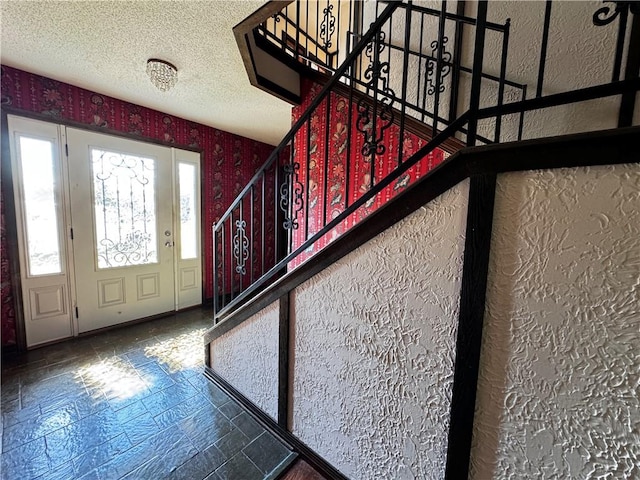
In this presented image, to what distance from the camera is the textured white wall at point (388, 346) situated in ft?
2.88

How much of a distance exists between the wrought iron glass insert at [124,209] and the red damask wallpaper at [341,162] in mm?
1766

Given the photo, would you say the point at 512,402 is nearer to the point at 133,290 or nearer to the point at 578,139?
the point at 578,139

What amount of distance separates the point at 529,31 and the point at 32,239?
13.3 ft

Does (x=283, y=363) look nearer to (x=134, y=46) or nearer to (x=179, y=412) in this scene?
(x=179, y=412)

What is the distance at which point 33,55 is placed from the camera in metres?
1.96

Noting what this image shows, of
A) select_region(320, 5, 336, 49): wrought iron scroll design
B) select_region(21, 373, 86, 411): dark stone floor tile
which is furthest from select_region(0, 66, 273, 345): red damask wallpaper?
select_region(320, 5, 336, 49): wrought iron scroll design

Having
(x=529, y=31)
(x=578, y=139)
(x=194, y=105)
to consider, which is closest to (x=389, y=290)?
(x=578, y=139)

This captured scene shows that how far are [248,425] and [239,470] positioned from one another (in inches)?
11.1

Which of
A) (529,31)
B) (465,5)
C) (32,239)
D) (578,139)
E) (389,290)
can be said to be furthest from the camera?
(32,239)

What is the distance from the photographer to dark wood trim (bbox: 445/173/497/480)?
78cm

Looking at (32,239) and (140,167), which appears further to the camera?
(140,167)

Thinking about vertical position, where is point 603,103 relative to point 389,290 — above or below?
above

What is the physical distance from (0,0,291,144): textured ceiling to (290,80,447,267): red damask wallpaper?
0.69 meters

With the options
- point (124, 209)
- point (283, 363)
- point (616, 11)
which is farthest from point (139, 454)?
point (616, 11)
